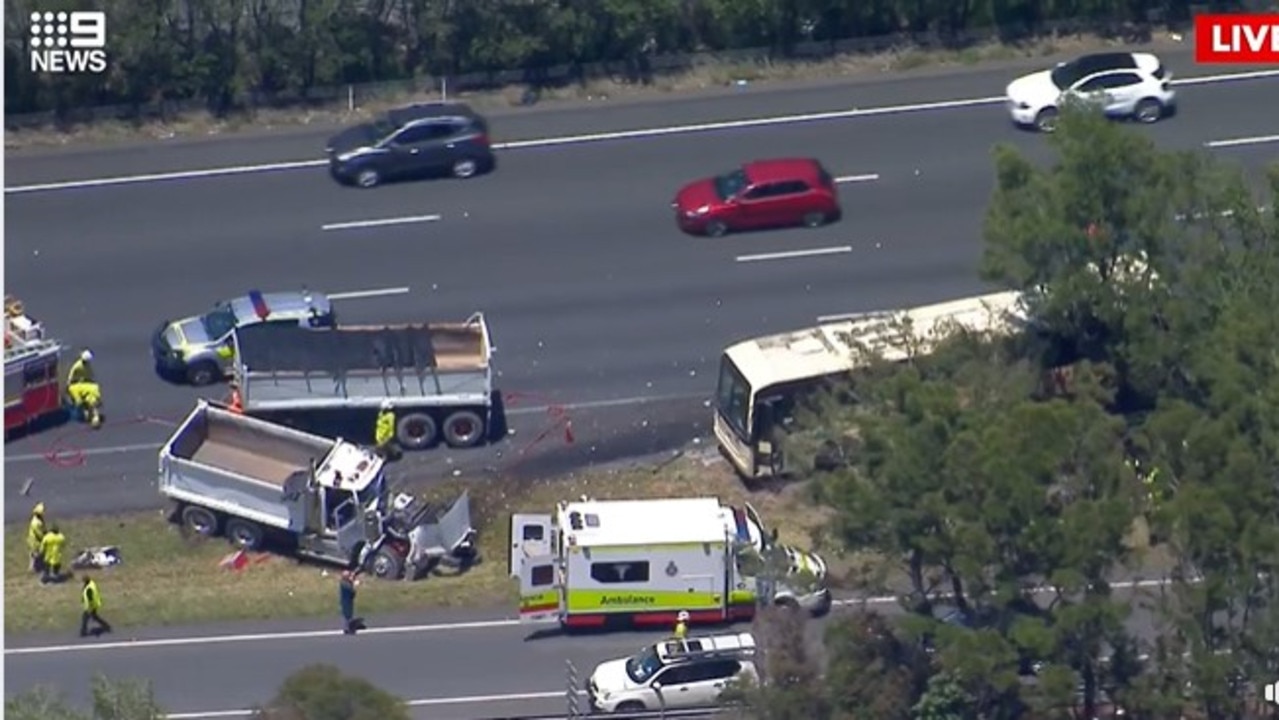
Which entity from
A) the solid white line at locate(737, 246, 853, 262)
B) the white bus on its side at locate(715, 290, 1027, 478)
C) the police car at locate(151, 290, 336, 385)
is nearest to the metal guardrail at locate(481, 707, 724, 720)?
the white bus on its side at locate(715, 290, 1027, 478)

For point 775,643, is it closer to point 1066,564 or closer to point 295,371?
point 1066,564

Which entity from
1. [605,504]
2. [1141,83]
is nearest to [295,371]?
[605,504]

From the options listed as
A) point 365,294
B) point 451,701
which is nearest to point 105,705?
point 451,701

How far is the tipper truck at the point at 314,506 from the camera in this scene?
45.2m

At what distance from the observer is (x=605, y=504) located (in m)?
44.2

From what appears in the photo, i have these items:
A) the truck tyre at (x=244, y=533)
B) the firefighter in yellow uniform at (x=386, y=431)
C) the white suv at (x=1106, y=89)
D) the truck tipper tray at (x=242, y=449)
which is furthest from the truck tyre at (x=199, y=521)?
the white suv at (x=1106, y=89)

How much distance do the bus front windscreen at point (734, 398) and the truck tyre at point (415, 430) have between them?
4407 mm

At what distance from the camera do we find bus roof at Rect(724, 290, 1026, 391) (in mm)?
45938

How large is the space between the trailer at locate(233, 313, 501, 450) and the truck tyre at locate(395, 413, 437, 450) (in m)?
0.02

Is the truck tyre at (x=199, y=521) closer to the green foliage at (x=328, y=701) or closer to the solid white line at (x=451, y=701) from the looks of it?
the solid white line at (x=451, y=701)

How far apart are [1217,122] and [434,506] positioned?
17341 millimetres

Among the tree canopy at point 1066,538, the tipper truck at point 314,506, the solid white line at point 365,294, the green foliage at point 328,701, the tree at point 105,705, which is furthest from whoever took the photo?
the solid white line at point 365,294

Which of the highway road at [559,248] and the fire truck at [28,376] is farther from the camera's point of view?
the highway road at [559,248]

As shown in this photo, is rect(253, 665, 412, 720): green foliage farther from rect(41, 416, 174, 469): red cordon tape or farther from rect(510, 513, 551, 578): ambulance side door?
rect(41, 416, 174, 469): red cordon tape
